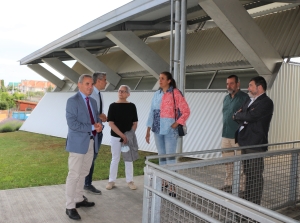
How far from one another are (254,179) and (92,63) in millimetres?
12764

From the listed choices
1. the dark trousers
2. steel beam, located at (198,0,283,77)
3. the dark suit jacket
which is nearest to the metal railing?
the dark trousers

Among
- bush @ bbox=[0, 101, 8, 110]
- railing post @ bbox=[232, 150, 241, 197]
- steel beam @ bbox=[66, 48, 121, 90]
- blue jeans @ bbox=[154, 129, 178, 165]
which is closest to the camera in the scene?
railing post @ bbox=[232, 150, 241, 197]

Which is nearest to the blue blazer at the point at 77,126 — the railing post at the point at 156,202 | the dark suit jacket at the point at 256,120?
the railing post at the point at 156,202

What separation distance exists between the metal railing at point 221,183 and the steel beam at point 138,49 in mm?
8147

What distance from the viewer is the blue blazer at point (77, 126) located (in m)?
4.04

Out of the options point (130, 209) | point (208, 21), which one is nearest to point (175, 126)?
point (130, 209)

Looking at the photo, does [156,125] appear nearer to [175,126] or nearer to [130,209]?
[175,126]

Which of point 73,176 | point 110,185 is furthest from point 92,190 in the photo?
point 73,176

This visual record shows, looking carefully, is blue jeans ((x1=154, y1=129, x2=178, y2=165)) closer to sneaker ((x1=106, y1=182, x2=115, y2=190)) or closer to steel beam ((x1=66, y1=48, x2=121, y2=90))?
sneaker ((x1=106, y1=182, x2=115, y2=190))

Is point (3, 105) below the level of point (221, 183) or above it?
above

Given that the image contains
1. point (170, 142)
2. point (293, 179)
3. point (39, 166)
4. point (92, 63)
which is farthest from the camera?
point (92, 63)

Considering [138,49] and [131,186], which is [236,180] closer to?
[131,186]

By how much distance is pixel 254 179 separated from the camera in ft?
12.8

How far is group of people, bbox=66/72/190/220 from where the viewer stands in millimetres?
4066
